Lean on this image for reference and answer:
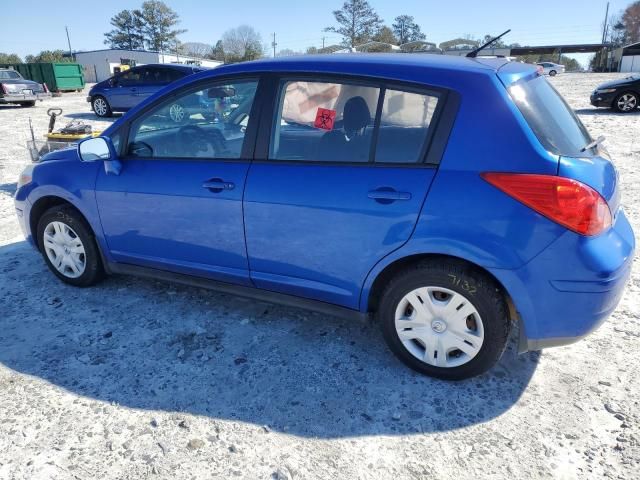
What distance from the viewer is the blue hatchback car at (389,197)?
88.5 inches

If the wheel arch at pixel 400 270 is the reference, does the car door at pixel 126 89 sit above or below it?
above

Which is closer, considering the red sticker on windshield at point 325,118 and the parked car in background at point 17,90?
the red sticker on windshield at point 325,118

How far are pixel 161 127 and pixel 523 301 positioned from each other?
2572mm

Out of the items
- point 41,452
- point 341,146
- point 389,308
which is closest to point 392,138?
point 341,146

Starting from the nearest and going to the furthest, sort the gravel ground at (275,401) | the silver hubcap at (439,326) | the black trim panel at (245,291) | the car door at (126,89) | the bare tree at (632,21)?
the gravel ground at (275,401) < the silver hubcap at (439,326) < the black trim panel at (245,291) < the car door at (126,89) < the bare tree at (632,21)

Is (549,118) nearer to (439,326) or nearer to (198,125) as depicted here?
(439,326)

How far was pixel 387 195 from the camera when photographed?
2447 mm

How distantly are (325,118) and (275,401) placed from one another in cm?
162

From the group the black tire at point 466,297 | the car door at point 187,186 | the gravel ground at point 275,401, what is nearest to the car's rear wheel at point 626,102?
the gravel ground at point 275,401

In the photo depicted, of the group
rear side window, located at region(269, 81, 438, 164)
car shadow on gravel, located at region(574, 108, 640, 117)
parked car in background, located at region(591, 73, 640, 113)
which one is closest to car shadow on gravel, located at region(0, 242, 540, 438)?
rear side window, located at region(269, 81, 438, 164)

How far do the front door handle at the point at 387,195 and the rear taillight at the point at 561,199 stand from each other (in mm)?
519

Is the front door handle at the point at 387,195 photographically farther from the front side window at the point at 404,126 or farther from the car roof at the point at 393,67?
the car roof at the point at 393,67

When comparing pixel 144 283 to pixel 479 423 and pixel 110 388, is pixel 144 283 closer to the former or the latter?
pixel 110 388

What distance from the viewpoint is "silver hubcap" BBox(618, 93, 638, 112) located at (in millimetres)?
13837
